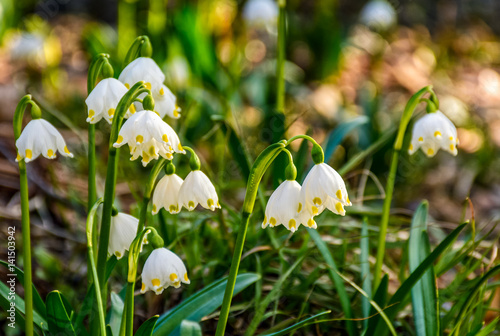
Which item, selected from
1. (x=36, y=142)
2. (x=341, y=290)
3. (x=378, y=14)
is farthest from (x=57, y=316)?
(x=378, y=14)

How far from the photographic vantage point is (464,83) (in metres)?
4.85

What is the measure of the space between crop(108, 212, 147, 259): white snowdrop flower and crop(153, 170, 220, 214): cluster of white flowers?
13cm

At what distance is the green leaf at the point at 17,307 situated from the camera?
53.6 inches

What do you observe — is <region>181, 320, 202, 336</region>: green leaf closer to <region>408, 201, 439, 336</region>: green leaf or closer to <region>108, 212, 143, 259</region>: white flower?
<region>108, 212, 143, 259</region>: white flower

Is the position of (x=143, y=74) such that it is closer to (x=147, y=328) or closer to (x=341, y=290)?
(x=147, y=328)

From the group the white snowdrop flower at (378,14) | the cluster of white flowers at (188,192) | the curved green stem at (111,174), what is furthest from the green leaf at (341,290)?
the white snowdrop flower at (378,14)

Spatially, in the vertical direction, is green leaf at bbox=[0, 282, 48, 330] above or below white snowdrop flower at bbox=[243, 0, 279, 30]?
below

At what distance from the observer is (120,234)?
1.33 metres

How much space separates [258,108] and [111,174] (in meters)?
2.61

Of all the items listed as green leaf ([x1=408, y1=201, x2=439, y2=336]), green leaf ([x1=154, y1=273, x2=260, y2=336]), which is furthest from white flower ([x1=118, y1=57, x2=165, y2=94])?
green leaf ([x1=408, y1=201, x2=439, y2=336])

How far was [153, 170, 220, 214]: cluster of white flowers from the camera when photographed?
1.21m

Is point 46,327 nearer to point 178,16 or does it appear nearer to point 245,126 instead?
point 245,126

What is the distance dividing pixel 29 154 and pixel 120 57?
111 inches

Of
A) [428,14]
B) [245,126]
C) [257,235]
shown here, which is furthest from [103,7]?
[257,235]
